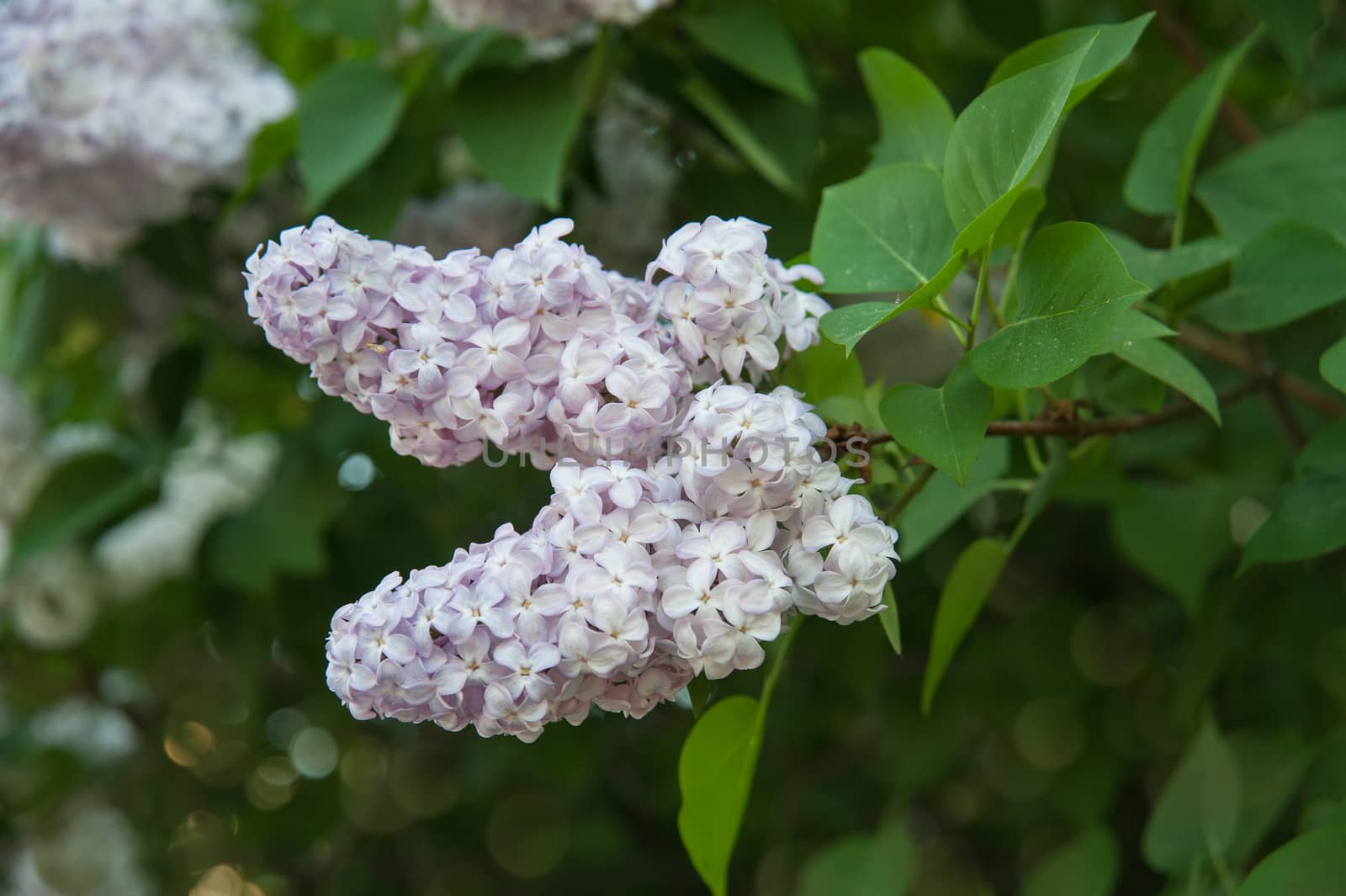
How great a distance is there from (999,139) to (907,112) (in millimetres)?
189

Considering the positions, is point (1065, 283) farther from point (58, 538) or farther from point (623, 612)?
point (58, 538)

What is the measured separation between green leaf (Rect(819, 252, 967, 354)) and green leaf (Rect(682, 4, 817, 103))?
0.44m

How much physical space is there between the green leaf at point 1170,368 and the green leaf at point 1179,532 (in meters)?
0.43

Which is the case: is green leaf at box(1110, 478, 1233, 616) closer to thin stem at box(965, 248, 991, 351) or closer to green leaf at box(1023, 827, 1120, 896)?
green leaf at box(1023, 827, 1120, 896)

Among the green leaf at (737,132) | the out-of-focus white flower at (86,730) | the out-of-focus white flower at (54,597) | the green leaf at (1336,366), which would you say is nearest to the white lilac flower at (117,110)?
the green leaf at (737,132)

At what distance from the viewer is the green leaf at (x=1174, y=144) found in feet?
2.47

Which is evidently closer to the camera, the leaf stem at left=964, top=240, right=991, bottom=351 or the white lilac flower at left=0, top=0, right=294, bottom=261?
the leaf stem at left=964, top=240, right=991, bottom=351

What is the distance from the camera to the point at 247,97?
1.18m

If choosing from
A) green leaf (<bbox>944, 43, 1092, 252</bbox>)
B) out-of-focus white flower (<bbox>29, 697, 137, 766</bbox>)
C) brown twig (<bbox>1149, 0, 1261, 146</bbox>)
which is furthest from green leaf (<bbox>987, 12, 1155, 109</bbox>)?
out-of-focus white flower (<bbox>29, 697, 137, 766</bbox>)

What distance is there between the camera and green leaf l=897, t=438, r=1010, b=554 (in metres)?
0.70

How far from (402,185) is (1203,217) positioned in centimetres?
67

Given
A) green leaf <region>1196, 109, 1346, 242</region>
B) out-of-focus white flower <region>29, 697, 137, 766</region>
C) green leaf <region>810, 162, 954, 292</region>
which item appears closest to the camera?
green leaf <region>810, 162, 954, 292</region>

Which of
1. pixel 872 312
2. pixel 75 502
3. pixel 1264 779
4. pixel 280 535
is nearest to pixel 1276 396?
pixel 1264 779

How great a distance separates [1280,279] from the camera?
2.30ft
